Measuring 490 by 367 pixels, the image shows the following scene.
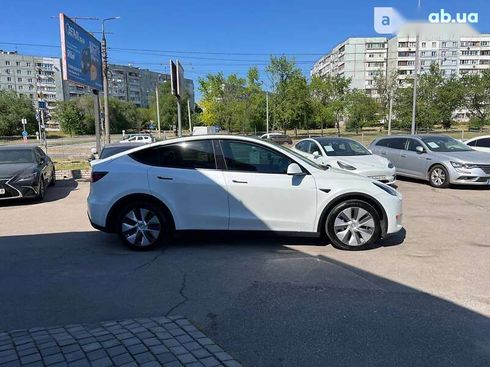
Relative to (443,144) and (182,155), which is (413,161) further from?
(182,155)

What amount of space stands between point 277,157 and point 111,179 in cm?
230

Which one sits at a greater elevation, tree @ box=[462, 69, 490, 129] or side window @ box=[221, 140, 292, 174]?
tree @ box=[462, 69, 490, 129]

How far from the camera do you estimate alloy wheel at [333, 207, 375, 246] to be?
18.6 feet

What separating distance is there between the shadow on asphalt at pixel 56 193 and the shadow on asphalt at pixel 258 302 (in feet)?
17.1

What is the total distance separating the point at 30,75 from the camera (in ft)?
418

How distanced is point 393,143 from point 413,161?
1.36m

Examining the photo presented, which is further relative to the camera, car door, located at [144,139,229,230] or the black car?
the black car

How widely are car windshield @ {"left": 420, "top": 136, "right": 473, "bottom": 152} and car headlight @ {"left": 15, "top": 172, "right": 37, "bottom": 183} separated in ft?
36.0

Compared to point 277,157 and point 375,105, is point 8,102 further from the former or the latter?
point 277,157

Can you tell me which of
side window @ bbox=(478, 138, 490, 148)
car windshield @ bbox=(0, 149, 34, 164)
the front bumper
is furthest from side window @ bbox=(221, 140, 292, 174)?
side window @ bbox=(478, 138, 490, 148)

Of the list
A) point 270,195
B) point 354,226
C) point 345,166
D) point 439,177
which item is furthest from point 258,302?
point 439,177

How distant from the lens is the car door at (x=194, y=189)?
5.68 meters

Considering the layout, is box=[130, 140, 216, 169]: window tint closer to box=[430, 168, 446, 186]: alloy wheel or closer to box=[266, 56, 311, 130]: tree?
box=[430, 168, 446, 186]: alloy wheel

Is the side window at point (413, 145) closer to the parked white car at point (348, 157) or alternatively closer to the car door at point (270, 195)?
the parked white car at point (348, 157)
